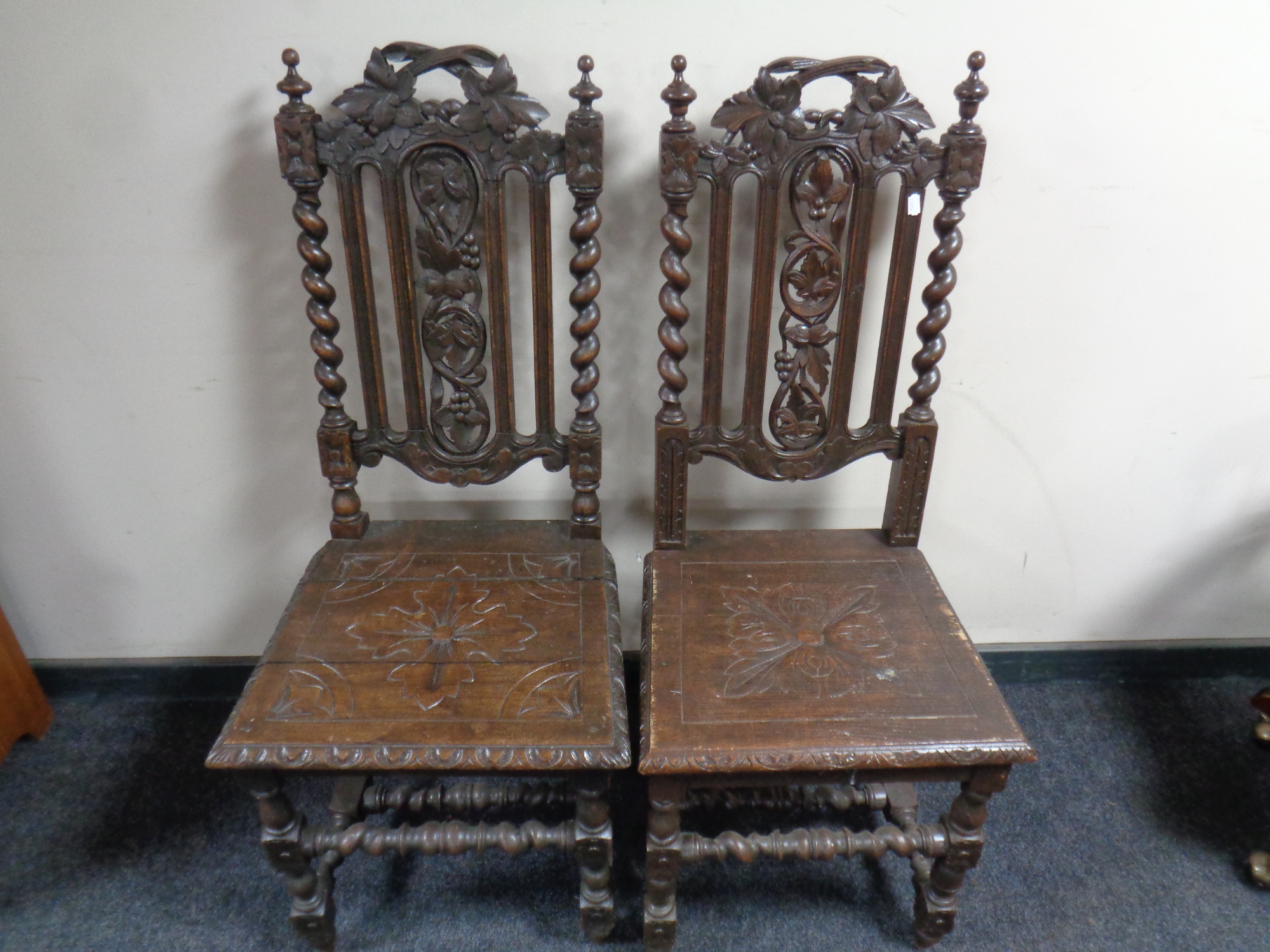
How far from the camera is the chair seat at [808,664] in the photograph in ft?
4.20

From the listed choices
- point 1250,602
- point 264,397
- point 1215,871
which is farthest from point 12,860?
point 1250,602

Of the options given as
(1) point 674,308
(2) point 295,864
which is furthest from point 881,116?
(2) point 295,864

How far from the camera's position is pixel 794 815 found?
185 centimetres

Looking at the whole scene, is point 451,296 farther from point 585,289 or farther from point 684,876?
point 684,876

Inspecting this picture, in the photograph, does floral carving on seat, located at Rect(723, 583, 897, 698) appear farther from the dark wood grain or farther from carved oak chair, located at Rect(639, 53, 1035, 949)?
the dark wood grain

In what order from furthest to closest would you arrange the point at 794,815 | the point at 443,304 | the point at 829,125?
the point at 794,815
the point at 443,304
the point at 829,125

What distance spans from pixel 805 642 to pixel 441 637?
60 cm

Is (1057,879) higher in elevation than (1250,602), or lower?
lower

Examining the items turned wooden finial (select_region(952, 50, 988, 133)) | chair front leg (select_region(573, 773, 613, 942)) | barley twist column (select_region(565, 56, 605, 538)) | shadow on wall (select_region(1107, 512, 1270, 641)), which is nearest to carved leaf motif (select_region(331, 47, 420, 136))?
barley twist column (select_region(565, 56, 605, 538))

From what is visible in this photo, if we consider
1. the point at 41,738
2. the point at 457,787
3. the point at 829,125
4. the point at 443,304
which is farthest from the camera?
the point at 41,738

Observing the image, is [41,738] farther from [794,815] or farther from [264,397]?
[794,815]

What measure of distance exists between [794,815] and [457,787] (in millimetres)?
712

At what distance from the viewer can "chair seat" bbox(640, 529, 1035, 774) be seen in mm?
1279

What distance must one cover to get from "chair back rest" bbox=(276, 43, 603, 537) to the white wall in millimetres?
138
